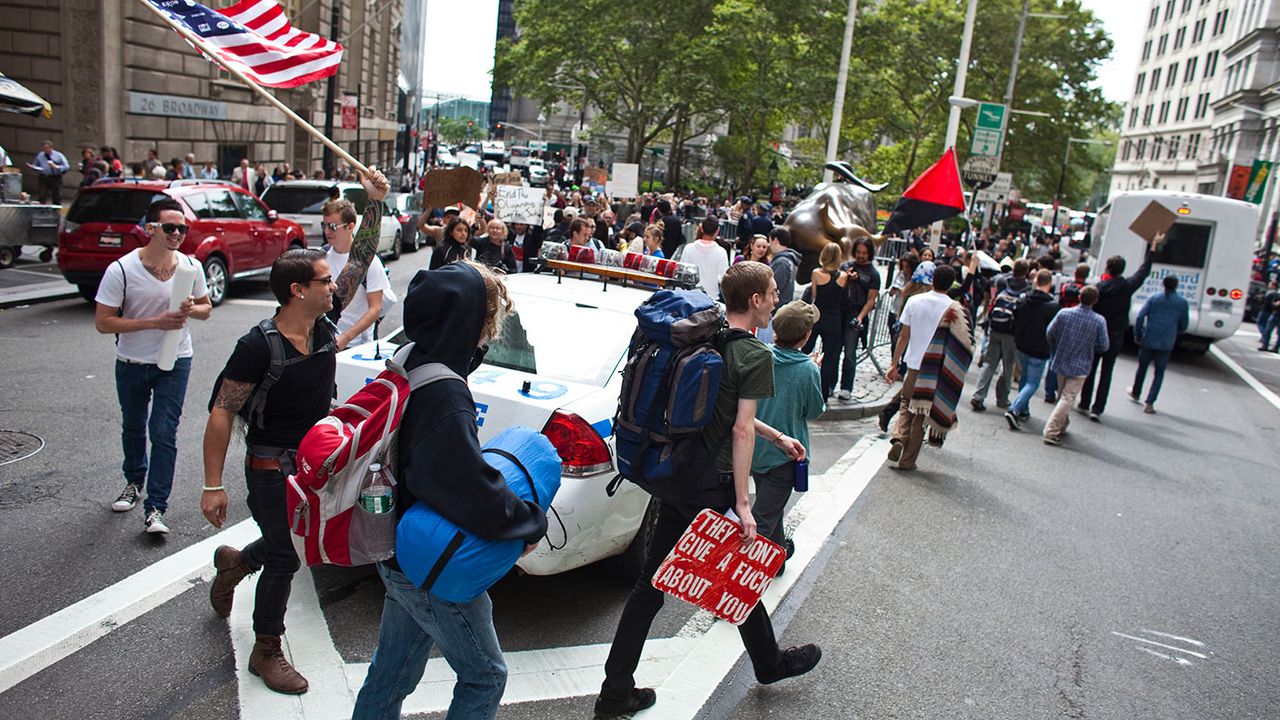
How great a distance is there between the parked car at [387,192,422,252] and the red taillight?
17617mm

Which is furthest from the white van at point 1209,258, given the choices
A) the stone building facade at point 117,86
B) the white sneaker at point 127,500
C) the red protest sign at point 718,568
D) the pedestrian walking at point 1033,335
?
the white sneaker at point 127,500

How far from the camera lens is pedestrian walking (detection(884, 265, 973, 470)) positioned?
8281mm

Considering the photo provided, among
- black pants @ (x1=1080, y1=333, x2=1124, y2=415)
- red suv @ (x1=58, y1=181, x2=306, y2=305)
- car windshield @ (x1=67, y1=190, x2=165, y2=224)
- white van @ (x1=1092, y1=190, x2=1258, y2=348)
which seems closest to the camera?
black pants @ (x1=1080, y1=333, x2=1124, y2=415)

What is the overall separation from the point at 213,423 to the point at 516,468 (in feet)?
5.25

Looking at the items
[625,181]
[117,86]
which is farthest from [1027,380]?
[117,86]

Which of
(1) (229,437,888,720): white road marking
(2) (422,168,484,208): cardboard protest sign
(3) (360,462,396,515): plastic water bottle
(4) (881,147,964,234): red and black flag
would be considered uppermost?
(4) (881,147,964,234): red and black flag

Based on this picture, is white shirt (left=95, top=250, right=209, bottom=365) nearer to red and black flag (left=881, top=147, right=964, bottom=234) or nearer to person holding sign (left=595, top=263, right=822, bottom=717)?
person holding sign (left=595, top=263, right=822, bottom=717)

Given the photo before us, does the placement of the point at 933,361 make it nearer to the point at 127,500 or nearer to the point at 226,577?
the point at 226,577

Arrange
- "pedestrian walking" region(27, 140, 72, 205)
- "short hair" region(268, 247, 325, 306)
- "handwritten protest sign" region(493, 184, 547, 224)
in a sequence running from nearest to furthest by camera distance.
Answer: "short hair" region(268, 247, 325, 306) < "handwritten protest sign" region(493, 184, 547, 224) < "pedestrian walking" region(27, 140, 72, 205)

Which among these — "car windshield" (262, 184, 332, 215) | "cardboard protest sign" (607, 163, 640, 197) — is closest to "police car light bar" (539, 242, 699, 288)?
"car windshield" (262, 184, 332, 215)

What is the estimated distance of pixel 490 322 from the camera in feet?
10.1

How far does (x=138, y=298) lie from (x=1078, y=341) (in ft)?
29.3

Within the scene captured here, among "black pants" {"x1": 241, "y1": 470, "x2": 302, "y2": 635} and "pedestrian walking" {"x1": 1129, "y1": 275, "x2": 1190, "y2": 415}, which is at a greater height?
"pedestrian walking" {"x1": 1129, "y1": 275, "x2": 1190, "y2": 415}

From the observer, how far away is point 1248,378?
1748cm
